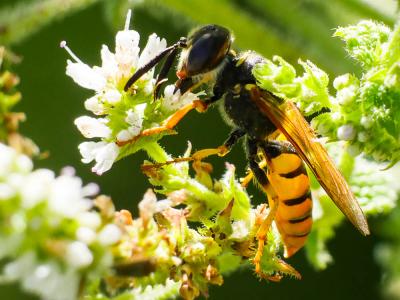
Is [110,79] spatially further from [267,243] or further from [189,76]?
[267,243]

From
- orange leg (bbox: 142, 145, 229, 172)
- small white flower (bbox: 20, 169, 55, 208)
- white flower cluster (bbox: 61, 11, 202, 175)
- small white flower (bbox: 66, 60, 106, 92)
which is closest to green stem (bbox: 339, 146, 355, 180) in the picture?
orange leg (bbox: 142, 145, 229, 172)

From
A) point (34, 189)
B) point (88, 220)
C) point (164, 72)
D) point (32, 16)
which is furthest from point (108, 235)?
point (32, 16)

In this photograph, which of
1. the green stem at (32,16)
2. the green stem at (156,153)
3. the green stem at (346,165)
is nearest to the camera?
the green stem at (156,153)

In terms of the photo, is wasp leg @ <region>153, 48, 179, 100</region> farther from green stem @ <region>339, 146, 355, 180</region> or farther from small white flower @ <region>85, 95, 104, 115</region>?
green stem @ <region>339, 146, 355, 180</region>

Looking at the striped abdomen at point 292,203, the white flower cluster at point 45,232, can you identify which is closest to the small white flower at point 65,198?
the white flower cluster at point 45,232

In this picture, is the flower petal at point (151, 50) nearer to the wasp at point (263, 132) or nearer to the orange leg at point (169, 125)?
the wasp at point (263, 132)

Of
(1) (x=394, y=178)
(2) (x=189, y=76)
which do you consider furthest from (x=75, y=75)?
(1) (x=394, y=178)

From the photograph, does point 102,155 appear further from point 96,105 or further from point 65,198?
point 65,198
